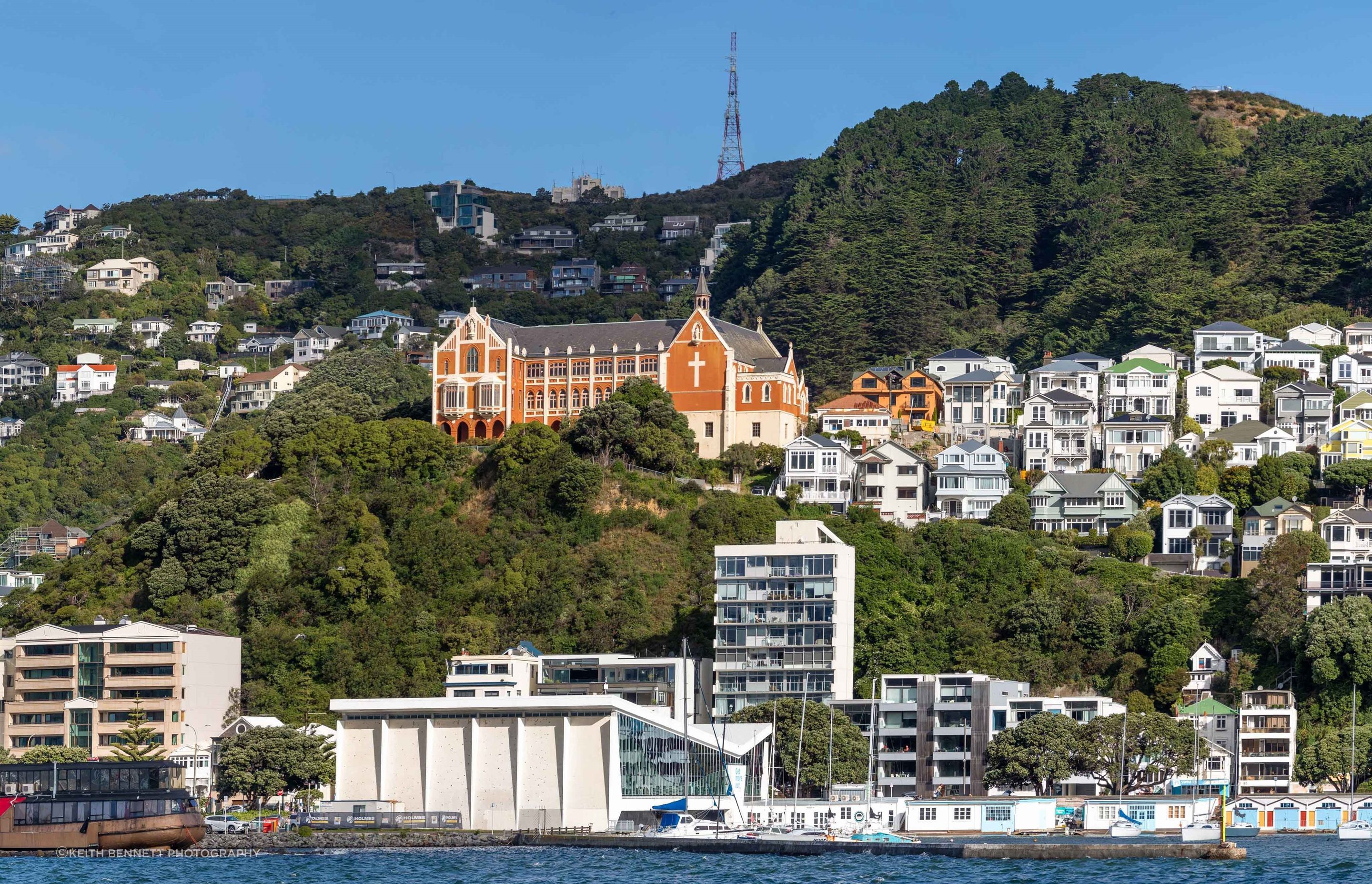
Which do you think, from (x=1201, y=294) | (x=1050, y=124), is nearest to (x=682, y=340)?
(x=1201, y=294)

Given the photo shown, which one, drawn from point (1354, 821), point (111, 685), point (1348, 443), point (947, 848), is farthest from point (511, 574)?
point (1348, 443)

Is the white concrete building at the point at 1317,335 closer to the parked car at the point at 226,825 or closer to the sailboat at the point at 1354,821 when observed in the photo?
the sailboat at the point at 1354,821

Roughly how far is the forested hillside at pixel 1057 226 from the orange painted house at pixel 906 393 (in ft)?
40.1

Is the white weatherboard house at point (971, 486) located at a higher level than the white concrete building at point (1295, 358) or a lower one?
lower

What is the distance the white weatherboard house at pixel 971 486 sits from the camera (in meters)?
116

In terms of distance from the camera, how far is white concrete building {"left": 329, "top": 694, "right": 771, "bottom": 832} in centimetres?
8944

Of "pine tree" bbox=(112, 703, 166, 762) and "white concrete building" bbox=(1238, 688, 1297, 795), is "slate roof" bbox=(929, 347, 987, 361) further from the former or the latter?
"pine tree" bbox=(112, 703, 166, 762)

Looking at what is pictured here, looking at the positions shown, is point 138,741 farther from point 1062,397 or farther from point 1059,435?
point 1062,397

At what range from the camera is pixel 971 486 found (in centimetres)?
11644

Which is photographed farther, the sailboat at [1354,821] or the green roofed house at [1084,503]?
the green roofed house at [1084,503]

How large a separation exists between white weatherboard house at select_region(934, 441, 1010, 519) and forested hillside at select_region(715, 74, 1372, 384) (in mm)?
29317

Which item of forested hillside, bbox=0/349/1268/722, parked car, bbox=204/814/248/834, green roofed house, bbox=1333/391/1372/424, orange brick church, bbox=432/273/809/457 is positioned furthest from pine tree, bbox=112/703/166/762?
green roofed house, bbox=1333/391/1372/424

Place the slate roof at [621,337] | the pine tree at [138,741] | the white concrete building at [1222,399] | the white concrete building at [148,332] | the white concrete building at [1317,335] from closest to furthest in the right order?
the pine tree at [138,741]
the white concrete building at [1222,399]
the slate roof at [621,337]
the white concrete building at [1317,335]
the white concrete building at [148,332]

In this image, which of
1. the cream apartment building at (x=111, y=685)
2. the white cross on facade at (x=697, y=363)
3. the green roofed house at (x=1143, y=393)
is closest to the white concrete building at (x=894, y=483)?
the white cross on facade at (x=697, y=363)
